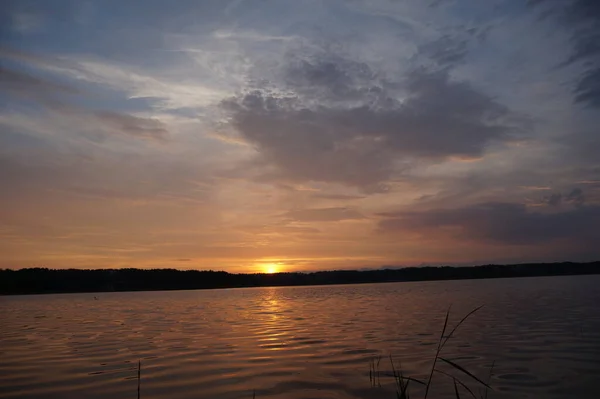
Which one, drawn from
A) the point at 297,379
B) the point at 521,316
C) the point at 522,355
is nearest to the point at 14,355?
the point at 297,379

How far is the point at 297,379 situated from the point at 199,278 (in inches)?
7064

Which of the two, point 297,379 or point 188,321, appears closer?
point 297,379

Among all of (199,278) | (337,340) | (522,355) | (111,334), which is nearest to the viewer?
(522,355)

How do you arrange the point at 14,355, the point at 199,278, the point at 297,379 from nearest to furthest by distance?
the point at 297,379 → the point at 14,355 → the point at 199,278

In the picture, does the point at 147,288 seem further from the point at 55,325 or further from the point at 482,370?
the point at 482,370

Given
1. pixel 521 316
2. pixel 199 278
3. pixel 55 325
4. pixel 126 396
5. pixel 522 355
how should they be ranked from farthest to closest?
pixel 199 278 < pixel 55 325 < pixel 521 316 < pixel 522 355 < pixel 126 396

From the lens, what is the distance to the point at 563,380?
1373 cm

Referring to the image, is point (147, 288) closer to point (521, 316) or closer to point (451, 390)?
point (521, 316)

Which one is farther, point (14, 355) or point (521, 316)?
point (521, 316)

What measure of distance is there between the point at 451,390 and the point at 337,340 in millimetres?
10360

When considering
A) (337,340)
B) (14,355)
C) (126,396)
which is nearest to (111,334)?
(14,355)

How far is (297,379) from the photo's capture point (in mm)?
14945

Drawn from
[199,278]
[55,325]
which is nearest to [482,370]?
[55,325]

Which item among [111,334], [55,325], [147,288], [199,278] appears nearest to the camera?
[111,334]
